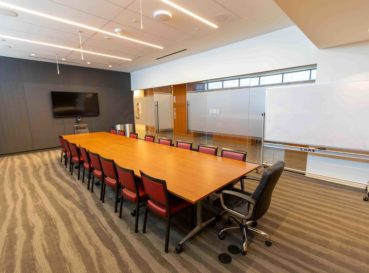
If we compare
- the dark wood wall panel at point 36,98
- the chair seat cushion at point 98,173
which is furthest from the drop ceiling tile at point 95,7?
the dark wood wall panel at point 36,98

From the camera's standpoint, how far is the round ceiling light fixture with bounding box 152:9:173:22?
3.11 meters

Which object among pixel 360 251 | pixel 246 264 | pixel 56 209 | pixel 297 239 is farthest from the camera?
pixel 56 209

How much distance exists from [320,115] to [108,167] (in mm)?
4034

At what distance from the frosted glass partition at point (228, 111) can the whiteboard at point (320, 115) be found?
0.46 m

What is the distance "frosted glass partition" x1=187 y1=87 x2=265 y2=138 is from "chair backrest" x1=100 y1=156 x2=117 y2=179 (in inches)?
141

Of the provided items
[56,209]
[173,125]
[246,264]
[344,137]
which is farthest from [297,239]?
[173,125]

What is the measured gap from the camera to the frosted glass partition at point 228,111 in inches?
185

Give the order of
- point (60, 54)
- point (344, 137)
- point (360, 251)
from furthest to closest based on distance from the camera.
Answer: point (60, 54) < point (344, 137) < point (360, 251)

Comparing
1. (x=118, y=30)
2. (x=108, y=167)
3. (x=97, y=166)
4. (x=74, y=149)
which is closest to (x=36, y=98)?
(x=74, y=149)

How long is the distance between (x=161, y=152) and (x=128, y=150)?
29.6 inches

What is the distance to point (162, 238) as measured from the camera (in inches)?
87.0

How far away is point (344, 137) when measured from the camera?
11.0 ft

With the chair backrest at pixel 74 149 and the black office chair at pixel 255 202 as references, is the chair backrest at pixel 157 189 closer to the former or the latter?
the black office chair at pixel 255 202

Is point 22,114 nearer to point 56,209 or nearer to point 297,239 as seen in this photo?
point 56,209
